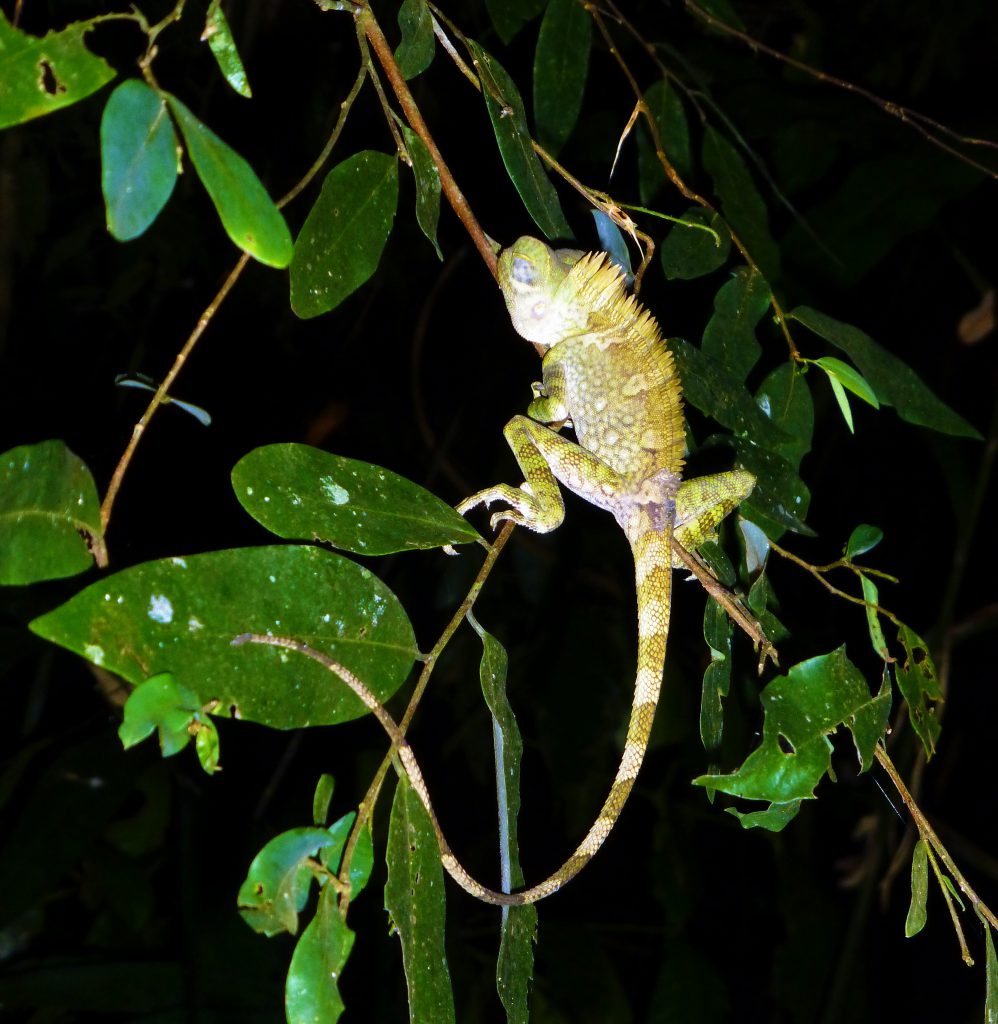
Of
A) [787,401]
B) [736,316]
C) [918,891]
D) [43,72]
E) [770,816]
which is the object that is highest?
[43,72]

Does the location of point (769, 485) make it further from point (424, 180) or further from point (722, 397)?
point (424, 180)

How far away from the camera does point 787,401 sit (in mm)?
1557

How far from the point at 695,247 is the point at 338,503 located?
722 millimetres

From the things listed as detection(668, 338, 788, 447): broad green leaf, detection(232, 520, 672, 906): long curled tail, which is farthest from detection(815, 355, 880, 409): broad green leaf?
detection(232, 520, 672, 906): long curled tail

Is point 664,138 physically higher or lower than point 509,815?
higher

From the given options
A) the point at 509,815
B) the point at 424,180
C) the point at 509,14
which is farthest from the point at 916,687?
the point at 509,14

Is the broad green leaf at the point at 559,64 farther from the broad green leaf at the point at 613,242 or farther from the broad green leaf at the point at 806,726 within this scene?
the broad green leaf at the point at 806,726

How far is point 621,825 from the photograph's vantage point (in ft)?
13.3

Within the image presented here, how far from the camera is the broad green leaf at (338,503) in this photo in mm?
1035

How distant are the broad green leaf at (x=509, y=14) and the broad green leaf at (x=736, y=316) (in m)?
0.51

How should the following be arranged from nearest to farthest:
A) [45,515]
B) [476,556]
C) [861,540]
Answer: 1. [45,515]
2. [861,540]
3. [476,556]

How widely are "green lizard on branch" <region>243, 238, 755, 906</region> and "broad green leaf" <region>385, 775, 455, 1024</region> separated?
409 millimetres

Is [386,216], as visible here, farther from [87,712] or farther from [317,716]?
[87,712]

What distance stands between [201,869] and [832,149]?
2.34m
